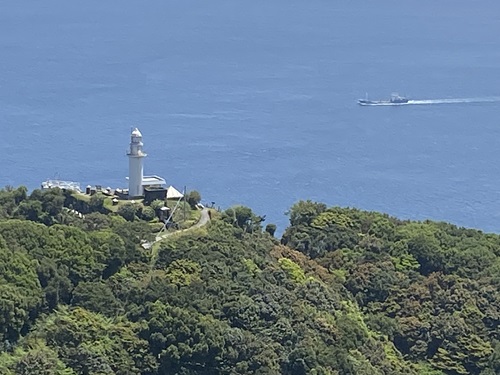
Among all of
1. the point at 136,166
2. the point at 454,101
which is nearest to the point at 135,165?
the point at 136,166

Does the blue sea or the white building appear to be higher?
the blue sea

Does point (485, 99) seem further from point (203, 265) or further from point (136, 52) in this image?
point (203, 265)

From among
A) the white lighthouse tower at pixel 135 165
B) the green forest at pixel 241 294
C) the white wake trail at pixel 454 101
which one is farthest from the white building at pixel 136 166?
the white wake trail at pixel 454 101

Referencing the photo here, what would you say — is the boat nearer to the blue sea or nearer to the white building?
the blue sea

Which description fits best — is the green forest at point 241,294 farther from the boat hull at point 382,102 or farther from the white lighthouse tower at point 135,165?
the boat hull at point 382,102

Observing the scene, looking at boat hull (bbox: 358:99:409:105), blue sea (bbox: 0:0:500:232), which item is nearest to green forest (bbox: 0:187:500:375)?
blue sea (bbox: 0:0:500:232)

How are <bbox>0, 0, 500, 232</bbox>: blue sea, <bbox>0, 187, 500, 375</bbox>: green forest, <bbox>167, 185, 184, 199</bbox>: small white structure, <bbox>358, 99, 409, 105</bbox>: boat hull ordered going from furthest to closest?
<bbox>358, 99, 409, 105</bbox>: boat hull → <bbox>0, 0, 500, 232</bbox>: blue sea → <bbox>167, 185, 184, 199</bbox>: small white structure → <bbox>0, 187, 500, 375</bbox>: green forest
